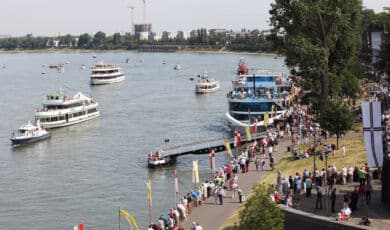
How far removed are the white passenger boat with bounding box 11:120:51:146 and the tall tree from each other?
91.9 ft

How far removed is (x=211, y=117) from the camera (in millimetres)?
80812

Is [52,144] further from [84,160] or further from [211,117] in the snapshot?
[211,117]

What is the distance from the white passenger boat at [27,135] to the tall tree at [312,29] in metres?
28.0

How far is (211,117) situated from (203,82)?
3363 cm

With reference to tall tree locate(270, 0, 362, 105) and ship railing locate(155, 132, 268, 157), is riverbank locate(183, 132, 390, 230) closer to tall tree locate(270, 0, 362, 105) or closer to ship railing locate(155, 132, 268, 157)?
tall tree locate(270, 0, 362, 105)

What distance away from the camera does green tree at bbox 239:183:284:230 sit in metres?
20.9

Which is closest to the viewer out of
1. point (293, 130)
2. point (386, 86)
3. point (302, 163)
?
point (302, 163)

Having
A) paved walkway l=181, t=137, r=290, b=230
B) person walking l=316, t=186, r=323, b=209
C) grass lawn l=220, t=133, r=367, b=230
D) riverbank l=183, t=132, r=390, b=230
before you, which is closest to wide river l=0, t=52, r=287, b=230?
paved walkway l=181, t=137, r=290, b=230

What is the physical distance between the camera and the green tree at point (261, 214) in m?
20.9

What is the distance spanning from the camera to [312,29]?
4784 centimetres

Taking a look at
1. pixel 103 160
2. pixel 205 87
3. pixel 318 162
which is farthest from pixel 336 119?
pixel 205 87

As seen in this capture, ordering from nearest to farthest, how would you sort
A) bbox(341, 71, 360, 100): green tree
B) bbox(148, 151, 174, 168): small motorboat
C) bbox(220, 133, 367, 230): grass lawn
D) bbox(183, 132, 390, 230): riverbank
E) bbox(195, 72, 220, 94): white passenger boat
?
bbox(183, 132, 390, 230): riverbank, bbox(220, 133, 367, 230): grass lawn, bbox(148, 151, 174, 168): small motorboat, bbox(341, 71, 360, 100): green tree, bbox(195, 72, 220, 94): white passenger boat

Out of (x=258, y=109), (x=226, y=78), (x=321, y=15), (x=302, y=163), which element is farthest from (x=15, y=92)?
(x=302, y=163)

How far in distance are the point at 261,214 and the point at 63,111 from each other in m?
60.5
